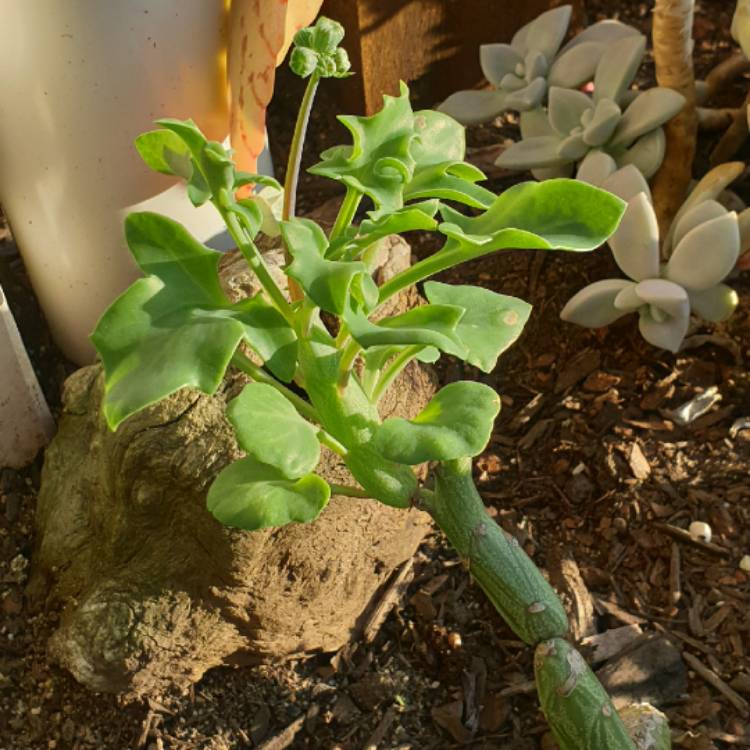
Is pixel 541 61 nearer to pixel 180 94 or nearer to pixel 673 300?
pixel 673 300

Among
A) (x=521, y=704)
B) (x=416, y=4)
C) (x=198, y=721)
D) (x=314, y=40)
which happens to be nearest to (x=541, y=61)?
(x=416, y=4)

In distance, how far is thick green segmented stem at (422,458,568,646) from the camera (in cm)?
105

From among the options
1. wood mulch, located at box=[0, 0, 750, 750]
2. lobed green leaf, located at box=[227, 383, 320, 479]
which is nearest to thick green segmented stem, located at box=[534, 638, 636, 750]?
wood mulch, located at box=[0, 0, 750, 750]

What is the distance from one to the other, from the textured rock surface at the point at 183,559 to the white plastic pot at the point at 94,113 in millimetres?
203

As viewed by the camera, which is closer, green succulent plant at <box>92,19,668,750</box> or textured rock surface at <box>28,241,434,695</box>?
green succulent plant at <box>92,19,668,750</box>

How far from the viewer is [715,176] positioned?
60.8 inches

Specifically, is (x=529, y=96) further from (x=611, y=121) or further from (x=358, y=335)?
(x=358, y=335)

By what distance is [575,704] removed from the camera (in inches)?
40.7

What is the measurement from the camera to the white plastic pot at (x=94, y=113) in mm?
1233

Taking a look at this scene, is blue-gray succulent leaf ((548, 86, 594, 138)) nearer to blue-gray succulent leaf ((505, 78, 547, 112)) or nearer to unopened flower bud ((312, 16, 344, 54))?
blue-gray succulent leaf ((505, 78, 547, 112))

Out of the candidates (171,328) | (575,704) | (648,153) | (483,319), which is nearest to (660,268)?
(648,153)

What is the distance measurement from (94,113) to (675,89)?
0.81 metres

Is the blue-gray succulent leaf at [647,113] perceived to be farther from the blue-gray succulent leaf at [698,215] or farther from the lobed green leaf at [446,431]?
the lobed green leaf at [446,431]

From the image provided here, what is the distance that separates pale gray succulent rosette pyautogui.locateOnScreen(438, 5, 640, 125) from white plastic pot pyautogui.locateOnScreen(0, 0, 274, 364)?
47cm
